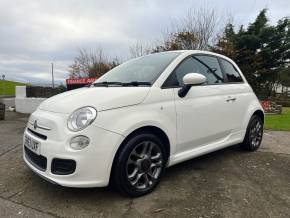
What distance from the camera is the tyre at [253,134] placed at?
15.9ft

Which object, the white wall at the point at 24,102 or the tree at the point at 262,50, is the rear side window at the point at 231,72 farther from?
the tree at the point at 262,50

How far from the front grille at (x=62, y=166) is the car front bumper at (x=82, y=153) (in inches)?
0.9

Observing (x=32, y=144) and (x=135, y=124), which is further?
(x=32, y=144)

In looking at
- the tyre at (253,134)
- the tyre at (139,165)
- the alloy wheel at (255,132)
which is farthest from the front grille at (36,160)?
the alloy wheel at (255,132)

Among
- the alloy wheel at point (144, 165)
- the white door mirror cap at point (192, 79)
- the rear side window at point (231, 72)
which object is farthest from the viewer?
the rear side window at point (231, 72)

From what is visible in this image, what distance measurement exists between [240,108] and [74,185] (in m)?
2.91

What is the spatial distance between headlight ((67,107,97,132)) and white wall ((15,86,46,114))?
899 centimetres

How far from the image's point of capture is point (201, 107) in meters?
3.75

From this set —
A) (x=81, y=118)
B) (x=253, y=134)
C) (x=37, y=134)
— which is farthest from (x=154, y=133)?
(x=253, y=134)

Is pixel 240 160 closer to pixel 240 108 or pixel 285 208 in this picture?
pixel 240 108

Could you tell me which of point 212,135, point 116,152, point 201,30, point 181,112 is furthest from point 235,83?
point 201,30

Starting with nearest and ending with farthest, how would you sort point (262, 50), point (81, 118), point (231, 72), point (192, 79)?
point (81, 118), point (192, 79), point (231, 72), point (262, 50)

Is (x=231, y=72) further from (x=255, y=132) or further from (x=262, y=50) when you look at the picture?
(x=262, y=50)

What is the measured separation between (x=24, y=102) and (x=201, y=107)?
32.2 ft
